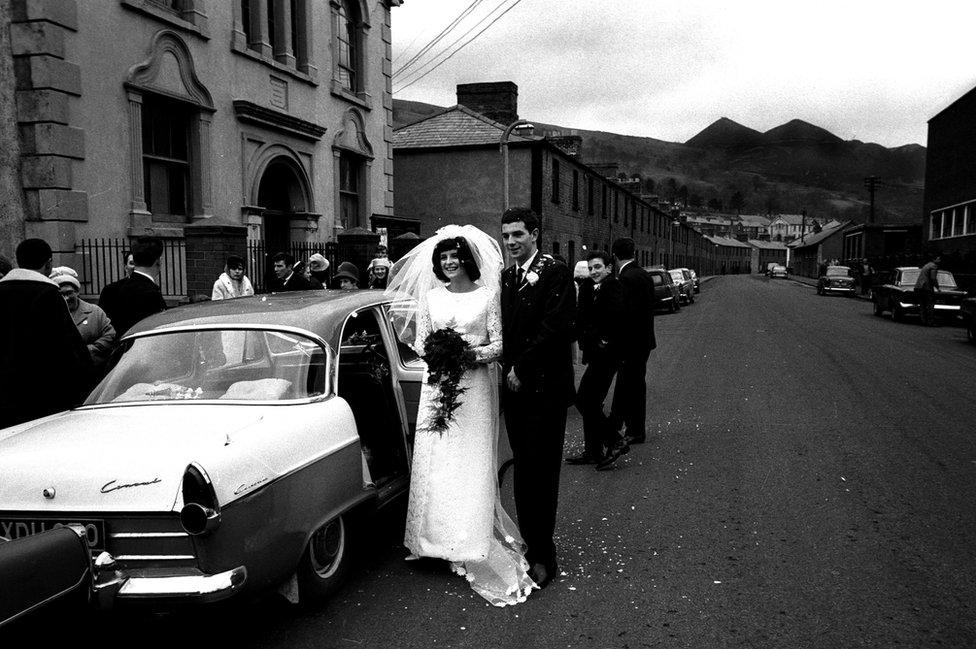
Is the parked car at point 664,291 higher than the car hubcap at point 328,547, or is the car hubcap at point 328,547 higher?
the parked car at point 664,291

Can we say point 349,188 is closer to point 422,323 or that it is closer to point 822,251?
point 422,323

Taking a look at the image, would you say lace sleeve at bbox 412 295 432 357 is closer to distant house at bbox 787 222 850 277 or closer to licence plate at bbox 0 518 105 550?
licence plate at bbox 0 518 105 550

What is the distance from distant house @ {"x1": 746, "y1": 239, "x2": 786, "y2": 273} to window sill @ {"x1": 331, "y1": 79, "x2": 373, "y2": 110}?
496ft

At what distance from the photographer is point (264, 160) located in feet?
49.4

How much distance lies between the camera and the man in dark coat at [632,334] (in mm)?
7145

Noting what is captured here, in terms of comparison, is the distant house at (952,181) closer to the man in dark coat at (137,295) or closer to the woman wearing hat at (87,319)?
the man in dark coat at (137,295)

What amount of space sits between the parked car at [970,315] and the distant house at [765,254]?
148726 millimetres

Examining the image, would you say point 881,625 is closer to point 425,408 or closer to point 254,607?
point 425,408

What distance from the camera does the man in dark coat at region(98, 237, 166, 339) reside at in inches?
253

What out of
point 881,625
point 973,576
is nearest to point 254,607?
point 881,625

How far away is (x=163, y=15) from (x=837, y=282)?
131 ft

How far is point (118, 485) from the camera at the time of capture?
3.20 m

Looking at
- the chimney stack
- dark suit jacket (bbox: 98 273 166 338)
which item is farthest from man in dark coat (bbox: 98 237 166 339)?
the chimney stack

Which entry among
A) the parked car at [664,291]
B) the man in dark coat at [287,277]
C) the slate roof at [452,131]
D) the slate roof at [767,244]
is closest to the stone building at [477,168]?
the slate roof at [452,131]
